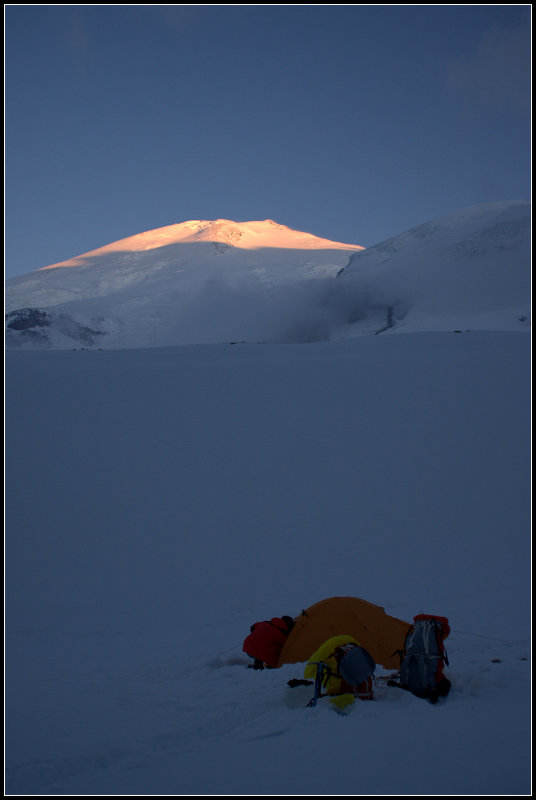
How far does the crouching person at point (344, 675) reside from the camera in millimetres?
4070

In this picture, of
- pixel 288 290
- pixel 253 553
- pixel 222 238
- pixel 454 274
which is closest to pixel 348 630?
pixel 253 553

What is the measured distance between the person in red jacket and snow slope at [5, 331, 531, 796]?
0.21 m

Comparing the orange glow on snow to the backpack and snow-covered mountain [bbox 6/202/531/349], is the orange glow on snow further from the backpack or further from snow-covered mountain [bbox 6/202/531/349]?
the backpack

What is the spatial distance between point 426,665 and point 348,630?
108cm

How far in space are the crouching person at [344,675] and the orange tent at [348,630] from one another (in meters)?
0.94

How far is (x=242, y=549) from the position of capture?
27.1 ft

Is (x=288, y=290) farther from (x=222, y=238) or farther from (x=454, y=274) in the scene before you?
(x=222, y=238)

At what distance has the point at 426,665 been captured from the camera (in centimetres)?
418

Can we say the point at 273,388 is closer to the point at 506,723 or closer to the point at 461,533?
the point at 461,533

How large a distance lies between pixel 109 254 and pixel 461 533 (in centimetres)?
7273

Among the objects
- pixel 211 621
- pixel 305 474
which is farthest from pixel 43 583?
pixel 305 474

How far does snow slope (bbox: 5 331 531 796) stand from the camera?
3.35m

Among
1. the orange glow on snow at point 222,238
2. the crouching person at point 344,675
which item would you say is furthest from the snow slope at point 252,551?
the orange glow on snow at point 222,238

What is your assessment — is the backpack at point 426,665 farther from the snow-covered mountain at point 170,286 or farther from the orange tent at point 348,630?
the snow-covered mountain at point 170,286
